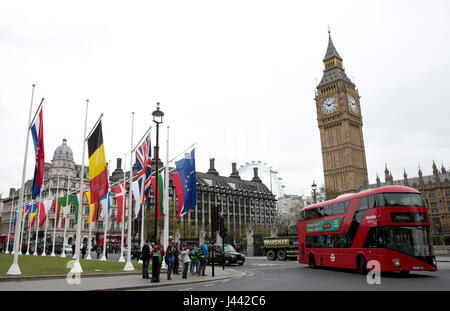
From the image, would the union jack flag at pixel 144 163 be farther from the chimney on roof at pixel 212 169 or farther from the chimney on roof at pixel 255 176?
the chimney on roof at pixel 255 176

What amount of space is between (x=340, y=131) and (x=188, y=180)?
90416mm

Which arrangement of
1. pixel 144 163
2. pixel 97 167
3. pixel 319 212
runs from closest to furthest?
pixel 97 167
pixel 144 163
pixel 319 212

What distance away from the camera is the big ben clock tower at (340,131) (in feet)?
333

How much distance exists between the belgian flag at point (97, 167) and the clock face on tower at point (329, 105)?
9521 centimetres

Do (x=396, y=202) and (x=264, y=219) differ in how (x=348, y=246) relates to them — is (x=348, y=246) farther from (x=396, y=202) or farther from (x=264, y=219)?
(x=264, y=219)

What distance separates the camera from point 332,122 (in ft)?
347

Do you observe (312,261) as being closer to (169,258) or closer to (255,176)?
(169,258)

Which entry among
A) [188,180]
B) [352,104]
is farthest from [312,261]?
[352,104]

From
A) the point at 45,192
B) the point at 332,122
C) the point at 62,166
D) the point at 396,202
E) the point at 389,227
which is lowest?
the point at 389,227

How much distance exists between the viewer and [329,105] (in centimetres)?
10644

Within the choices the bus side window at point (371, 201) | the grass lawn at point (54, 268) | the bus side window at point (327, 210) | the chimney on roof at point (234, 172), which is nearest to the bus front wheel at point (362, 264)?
the bus side window at point (371, 201)

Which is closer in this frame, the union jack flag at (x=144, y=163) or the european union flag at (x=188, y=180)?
the european union flag at (x=188, y=180)
